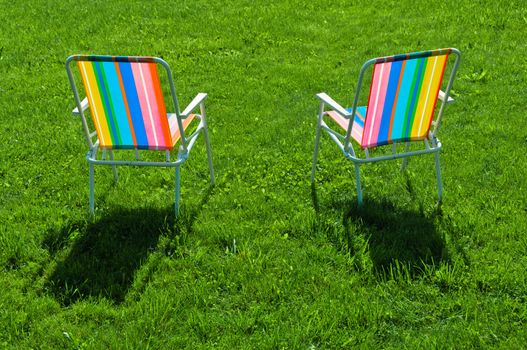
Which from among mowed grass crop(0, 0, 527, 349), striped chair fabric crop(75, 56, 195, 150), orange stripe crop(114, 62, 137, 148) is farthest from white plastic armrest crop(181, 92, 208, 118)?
mowed grass crop(0, 0, 527, 349)

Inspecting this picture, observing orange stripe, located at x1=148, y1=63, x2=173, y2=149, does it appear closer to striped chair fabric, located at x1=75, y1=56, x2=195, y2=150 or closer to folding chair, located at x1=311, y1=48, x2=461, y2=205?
striped chair fabric, located at x1=75, y1=56, x2=195, y2=150

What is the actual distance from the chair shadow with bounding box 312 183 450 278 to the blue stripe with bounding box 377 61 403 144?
567 millimetres

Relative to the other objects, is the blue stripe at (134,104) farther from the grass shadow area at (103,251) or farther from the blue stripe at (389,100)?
the blue stripe at (389,100)

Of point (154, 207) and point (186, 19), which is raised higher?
point (186, 19)

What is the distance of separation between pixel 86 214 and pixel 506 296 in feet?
9.61

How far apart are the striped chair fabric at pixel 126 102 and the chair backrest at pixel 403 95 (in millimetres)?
1311

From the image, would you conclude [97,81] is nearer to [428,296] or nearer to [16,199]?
[16,199]

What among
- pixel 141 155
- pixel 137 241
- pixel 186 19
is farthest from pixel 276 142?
pixel 186 19

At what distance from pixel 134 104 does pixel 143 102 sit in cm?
6

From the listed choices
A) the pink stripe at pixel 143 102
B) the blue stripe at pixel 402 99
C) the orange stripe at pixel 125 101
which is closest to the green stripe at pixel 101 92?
the orange stripe at pixel 125 101

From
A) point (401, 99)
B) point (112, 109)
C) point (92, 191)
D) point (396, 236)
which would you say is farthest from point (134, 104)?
point (396, 236)

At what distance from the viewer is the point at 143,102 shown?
12.8 ft

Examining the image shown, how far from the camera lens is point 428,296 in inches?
140

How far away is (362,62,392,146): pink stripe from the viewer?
3.68 meters
